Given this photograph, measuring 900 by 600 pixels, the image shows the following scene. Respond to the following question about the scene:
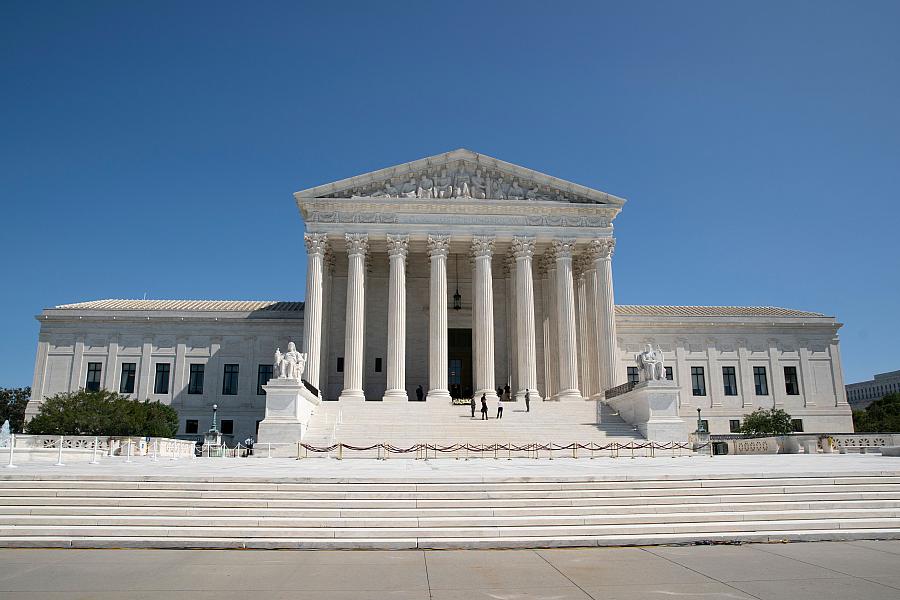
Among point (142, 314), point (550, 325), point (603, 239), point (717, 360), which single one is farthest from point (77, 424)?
point (717, 360)

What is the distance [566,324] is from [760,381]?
23158 millimetres

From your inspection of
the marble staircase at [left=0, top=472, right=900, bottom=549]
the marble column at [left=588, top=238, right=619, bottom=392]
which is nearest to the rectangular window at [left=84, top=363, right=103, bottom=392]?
the marble column at [left=588, top=238, right=619, bottom=392]

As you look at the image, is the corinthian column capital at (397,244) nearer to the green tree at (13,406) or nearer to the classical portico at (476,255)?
the classical portico at (476,255)

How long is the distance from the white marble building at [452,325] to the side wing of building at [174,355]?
4.5 inches

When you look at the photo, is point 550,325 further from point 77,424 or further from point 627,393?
point 77,424

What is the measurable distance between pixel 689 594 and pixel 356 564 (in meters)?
5.16

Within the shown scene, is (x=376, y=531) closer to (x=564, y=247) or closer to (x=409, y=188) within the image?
(x=564, y=247)

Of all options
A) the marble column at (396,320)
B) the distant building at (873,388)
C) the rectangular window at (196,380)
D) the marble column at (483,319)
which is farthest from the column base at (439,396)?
the distant building at (873,388)

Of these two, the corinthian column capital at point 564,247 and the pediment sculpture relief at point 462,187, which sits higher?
the pediment sculpture relief at point 462,187

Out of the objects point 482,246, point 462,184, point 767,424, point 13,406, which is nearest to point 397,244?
point 482,246

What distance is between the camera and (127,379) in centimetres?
5712

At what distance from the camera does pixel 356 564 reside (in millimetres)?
11406

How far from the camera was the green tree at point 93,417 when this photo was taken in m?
41.5

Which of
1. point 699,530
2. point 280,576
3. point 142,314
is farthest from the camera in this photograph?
point 142,314
